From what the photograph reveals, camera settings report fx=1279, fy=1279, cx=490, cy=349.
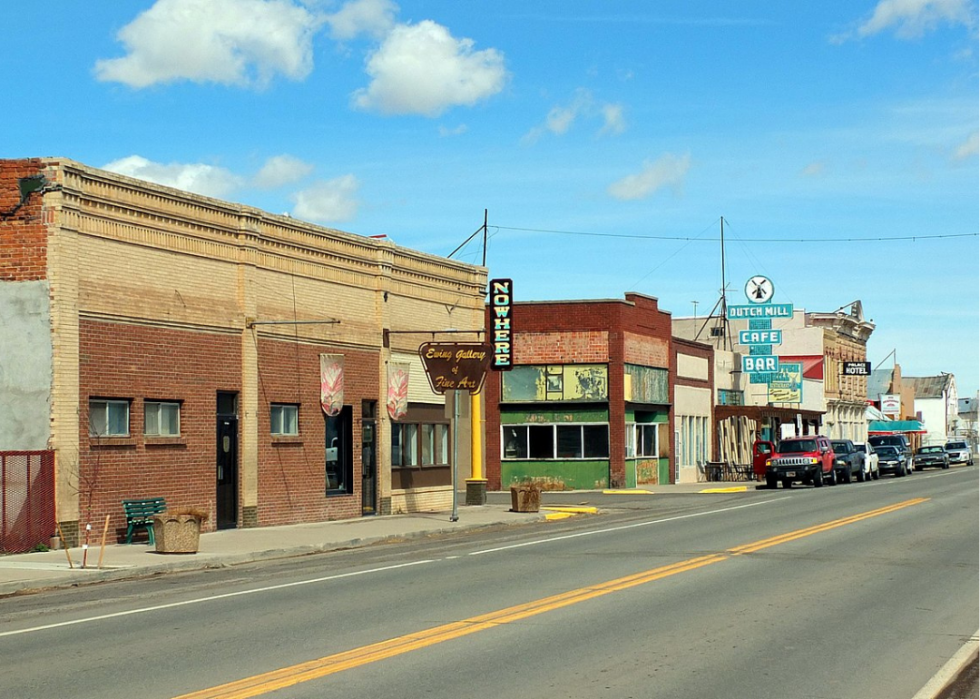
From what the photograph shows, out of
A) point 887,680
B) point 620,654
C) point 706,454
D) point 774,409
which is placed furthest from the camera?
point 774,409

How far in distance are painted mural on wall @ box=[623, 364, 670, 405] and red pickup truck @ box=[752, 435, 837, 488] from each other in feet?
19.4

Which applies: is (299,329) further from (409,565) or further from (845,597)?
(845,597)

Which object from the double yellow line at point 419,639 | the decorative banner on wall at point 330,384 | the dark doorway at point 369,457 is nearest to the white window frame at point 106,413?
the decorative banner on wall at point 330,384

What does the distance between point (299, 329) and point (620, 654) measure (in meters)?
19.3

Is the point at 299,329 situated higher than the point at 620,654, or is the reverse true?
the point at 299,329

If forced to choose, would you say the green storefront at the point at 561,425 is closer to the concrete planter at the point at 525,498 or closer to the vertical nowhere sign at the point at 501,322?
the vertical nowhere sign at the point at 501,322

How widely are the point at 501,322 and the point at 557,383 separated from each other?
14179 mm

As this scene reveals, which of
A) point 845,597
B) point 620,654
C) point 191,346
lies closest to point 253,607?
point 620,654

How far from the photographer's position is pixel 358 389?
31.7 meters

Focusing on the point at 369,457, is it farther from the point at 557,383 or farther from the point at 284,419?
the point at 557,383

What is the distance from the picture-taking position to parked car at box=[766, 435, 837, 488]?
49625 millimetres

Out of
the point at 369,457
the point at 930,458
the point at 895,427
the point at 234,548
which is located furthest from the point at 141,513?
the point at 895,427

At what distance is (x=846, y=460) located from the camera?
5309 cm

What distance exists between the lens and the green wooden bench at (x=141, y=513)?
77.8 ft
